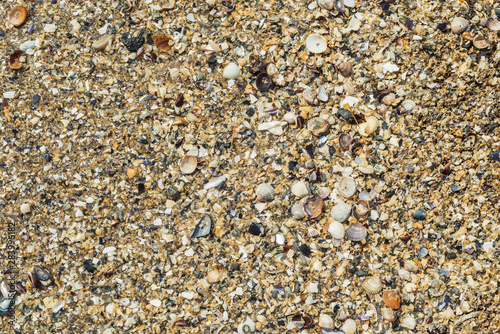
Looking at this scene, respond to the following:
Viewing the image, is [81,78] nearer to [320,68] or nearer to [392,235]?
→ [320,68]

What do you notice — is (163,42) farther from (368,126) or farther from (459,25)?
(459,25)

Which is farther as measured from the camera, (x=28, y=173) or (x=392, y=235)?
(x=28, y=173)

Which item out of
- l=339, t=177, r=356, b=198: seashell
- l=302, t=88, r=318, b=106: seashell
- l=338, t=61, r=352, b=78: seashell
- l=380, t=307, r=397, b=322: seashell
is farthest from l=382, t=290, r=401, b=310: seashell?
l=338, t=61, r=352, b=78: seashell

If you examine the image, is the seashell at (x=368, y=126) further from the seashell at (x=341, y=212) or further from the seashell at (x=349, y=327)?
the seashell at (x=349, y=327)

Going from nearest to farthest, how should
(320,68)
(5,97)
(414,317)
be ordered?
(414,317) < (320,68) < (5,97)

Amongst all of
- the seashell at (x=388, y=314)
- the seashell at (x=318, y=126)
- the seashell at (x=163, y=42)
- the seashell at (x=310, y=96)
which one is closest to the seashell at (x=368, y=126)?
the seashell at (x=318, y=126)

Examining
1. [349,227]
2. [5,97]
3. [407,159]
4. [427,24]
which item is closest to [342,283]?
[349,227]
